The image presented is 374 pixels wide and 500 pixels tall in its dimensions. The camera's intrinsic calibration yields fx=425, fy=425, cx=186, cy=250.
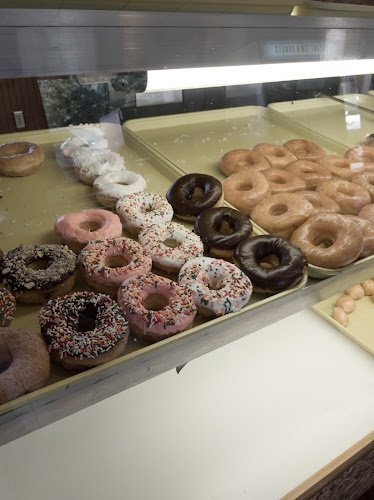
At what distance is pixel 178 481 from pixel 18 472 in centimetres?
61

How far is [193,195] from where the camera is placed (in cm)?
212

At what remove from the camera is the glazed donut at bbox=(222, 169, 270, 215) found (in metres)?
2.15

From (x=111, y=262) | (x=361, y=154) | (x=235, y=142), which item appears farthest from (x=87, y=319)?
(x=361, y=154)

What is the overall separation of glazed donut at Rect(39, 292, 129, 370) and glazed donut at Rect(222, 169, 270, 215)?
992 mm

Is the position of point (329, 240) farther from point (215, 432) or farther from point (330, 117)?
point (330, 117)

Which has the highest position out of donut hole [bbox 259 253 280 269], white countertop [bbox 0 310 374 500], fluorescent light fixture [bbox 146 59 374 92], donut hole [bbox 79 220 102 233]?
fluorescent light fixture [bbox 146 59 374 92]

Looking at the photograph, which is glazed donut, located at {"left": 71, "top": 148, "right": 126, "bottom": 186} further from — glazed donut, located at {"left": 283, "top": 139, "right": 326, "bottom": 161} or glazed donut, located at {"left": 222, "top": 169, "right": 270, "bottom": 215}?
glazed donut, located at {"left": 283, "top": 139, "right": 326, "bottom": 161}

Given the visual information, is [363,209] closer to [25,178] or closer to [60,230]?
[60,230]

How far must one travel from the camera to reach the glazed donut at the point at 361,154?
2.56 metres

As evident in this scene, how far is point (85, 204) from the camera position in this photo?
2061mm

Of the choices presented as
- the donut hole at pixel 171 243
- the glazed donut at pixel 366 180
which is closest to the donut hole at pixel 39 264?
the donut hole at pixel 171 243

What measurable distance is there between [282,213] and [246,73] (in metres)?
0.94

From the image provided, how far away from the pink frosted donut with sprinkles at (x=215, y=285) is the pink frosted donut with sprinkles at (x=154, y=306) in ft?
0.15

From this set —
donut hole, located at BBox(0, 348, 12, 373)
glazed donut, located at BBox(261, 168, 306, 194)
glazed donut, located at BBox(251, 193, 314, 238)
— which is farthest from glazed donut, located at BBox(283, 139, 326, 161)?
donut hole, located at BBox(0, 348, 12, 373)
